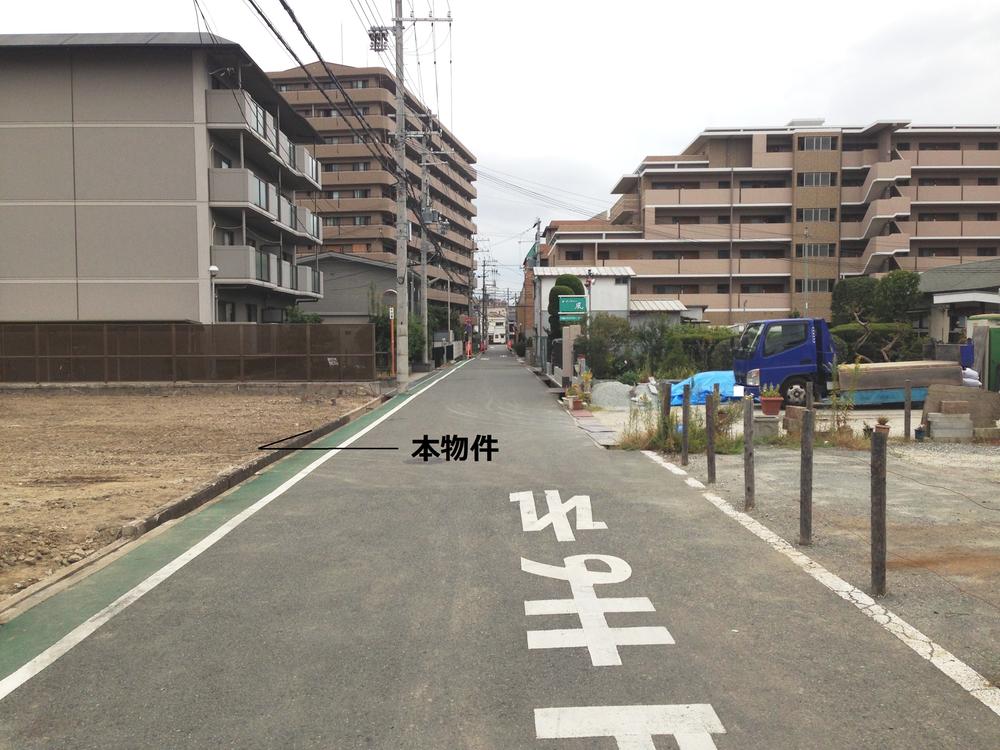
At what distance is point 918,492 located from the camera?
27.2ft

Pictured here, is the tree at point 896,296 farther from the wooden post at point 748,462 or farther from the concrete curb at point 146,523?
the wooden post at point 748,462

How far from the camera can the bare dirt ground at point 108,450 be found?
6.82m

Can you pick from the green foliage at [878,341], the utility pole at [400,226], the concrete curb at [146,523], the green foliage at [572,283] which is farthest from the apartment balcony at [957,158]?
the concrete curb at [146,523]

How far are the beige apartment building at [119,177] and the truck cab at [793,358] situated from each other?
20010mm

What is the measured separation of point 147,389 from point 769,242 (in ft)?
151

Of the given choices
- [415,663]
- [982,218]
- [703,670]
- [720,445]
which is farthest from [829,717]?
[982,218]

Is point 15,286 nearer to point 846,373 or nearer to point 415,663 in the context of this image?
point 846,373

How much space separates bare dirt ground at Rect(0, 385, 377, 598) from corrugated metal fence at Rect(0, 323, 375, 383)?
37.1 inches

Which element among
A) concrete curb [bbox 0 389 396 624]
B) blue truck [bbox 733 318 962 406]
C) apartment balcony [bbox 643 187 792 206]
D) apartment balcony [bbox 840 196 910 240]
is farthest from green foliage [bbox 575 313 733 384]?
apartment balcony [bbox 840 196 910 240]

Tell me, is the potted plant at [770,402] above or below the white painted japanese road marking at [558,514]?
above

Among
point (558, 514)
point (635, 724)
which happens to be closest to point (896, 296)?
point (558, 514)

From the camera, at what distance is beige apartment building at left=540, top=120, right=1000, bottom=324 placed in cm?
5544

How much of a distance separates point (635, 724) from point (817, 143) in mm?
59758

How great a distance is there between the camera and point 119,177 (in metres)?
29.0
